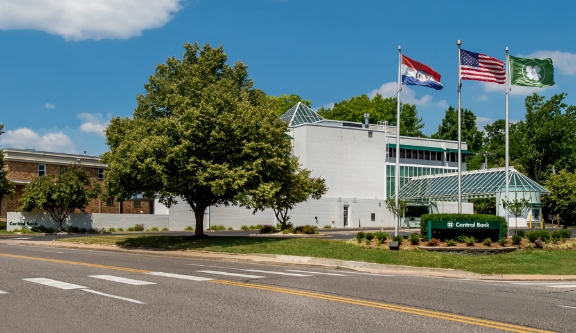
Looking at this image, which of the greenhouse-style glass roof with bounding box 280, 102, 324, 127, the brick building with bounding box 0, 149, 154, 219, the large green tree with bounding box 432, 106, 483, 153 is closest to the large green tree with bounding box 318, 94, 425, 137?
the large green tree with bounding box 432, 106, 483, 153

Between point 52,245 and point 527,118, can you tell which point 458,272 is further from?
A: point 527,118

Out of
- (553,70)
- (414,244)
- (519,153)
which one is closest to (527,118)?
(519,153)

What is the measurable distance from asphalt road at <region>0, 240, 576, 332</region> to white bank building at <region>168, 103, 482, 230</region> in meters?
44.8

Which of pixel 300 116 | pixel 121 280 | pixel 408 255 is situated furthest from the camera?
pixel 300 116

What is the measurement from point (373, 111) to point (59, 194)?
201 ft

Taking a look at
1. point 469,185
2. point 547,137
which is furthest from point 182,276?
point 547,137

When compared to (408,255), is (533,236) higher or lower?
higher

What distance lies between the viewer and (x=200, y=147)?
103 feet

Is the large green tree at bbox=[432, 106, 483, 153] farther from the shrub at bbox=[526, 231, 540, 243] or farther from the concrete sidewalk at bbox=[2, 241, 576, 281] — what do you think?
the concrete sidewalk at bbox=[2, 241, 576, 281]

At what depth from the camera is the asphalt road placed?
9531 mm

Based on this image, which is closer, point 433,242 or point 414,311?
point 414,311

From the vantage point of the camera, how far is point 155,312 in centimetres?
1060

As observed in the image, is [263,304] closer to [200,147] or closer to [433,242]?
[433,242]

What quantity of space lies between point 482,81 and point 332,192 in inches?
1493
